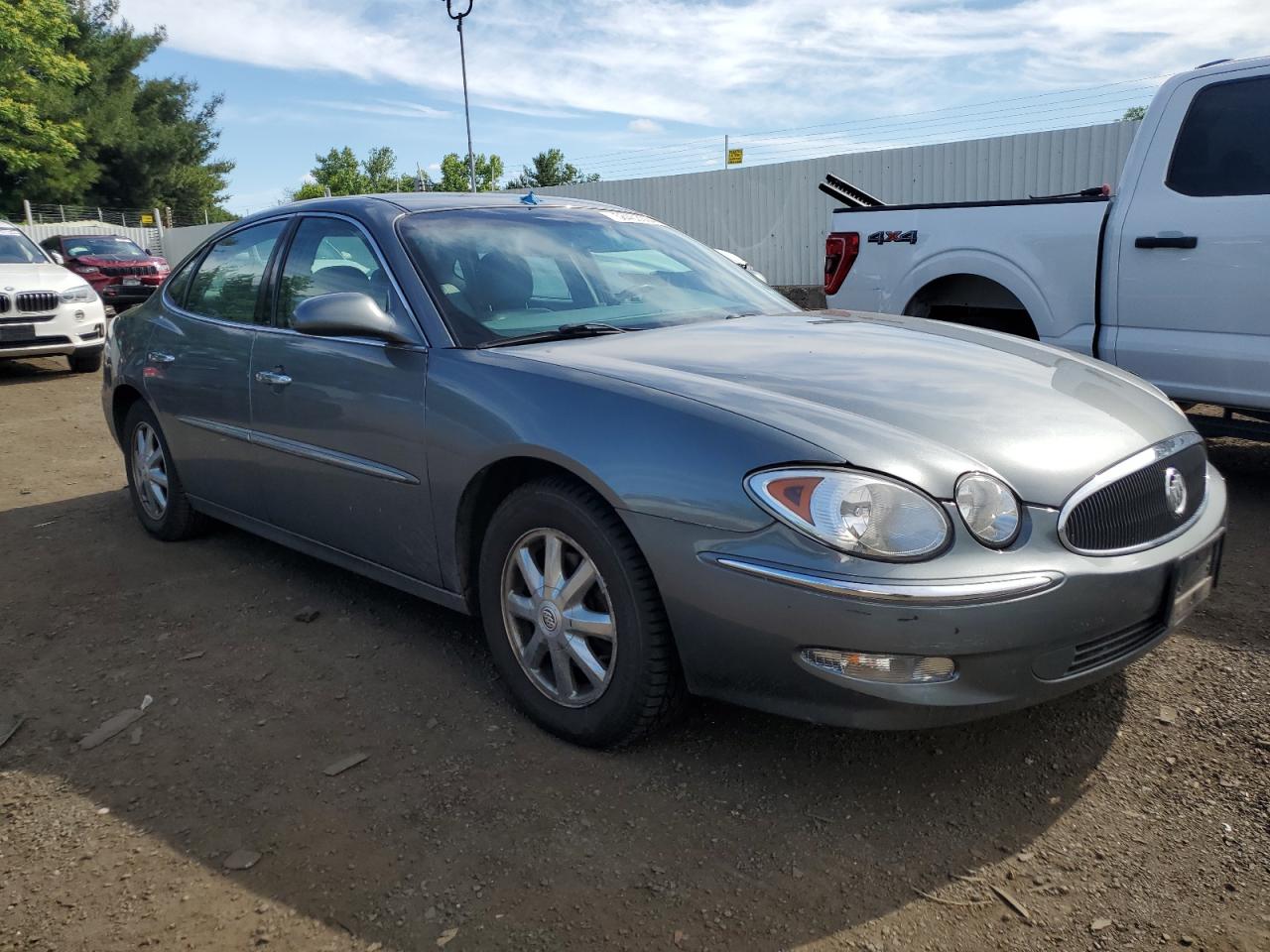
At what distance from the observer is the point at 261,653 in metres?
3.77

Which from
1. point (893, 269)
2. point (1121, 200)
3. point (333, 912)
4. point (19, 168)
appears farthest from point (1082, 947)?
point (19, 168)

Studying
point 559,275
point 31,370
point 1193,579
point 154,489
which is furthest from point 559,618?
point 31,370

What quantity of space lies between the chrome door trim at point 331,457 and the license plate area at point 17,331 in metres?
8.68

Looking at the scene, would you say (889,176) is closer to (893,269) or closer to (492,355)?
(893,269)

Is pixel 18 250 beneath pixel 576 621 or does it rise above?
above

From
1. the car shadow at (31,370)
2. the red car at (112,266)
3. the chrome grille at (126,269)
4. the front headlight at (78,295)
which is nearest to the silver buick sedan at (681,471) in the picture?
the front headlight at (78,295)

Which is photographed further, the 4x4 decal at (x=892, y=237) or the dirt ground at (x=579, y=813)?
the 4x4 decal at (x=892, y=237)

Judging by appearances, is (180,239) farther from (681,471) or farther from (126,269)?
(681,471)

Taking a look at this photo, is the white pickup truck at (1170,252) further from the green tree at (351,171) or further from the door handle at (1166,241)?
the green tree at (351,171)

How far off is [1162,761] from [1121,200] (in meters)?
3.37

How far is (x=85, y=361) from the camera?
12195mm

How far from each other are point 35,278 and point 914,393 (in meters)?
11.3

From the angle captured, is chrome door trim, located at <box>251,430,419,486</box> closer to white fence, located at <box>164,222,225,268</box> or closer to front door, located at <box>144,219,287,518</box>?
front door, located at <box>144,219,287,518</box>

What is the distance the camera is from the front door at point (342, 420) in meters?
3.39
